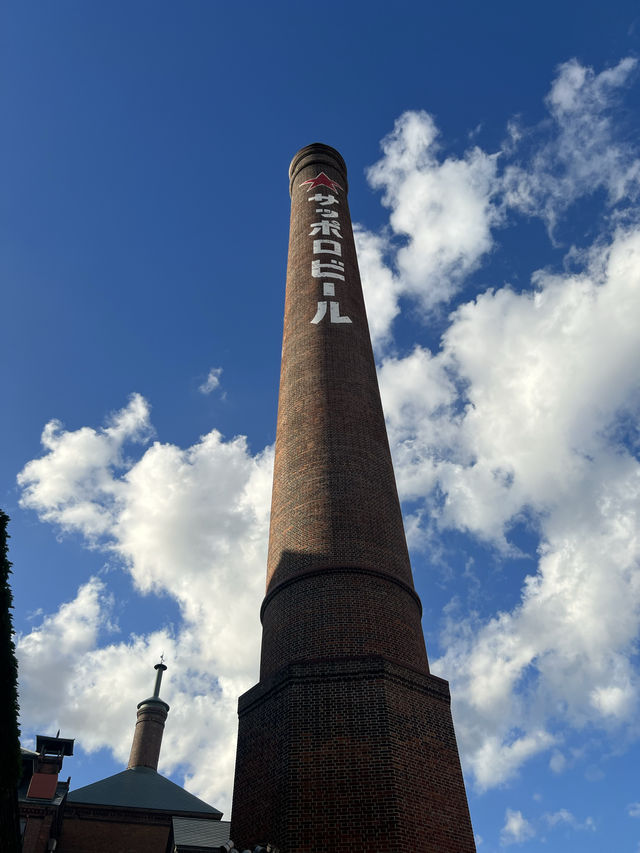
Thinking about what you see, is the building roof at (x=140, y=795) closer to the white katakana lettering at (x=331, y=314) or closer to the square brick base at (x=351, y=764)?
the square brick base at (x=351, y=764)

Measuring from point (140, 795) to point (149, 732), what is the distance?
225 inches

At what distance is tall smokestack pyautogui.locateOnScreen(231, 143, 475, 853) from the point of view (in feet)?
33.3

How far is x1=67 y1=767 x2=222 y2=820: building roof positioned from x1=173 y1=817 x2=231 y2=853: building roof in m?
11.6

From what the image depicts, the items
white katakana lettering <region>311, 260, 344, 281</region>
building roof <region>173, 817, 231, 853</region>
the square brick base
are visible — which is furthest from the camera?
white katakana lettering <region>311, 260, 344, 281</region>

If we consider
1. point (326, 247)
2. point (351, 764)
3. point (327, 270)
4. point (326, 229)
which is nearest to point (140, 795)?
point (351, 764)

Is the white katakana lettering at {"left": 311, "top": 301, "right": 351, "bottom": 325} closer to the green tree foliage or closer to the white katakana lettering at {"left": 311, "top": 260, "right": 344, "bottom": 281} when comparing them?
the white katakana lettering at {"left": 311, "top": 260, "right": 344, "bottom": 281}

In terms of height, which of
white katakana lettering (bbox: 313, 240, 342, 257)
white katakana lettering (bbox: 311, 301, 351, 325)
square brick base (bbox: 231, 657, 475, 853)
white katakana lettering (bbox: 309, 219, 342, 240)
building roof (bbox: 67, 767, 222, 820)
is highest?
white katakana lettering (bbox: 309, 219, 342, 240)

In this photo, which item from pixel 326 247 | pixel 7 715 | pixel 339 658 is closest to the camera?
pixel 7 715

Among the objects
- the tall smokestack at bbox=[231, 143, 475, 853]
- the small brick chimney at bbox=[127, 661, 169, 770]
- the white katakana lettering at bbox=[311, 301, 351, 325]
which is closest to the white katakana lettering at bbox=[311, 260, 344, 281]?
the white katakana lettering at bbox=[311, 301, 351, 325]

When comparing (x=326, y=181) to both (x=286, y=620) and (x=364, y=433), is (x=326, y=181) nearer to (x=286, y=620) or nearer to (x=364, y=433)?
(x=364, y=433)

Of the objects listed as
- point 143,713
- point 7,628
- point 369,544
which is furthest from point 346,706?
point 143,713

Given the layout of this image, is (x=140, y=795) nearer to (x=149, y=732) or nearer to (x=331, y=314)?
(x=149, y=732)

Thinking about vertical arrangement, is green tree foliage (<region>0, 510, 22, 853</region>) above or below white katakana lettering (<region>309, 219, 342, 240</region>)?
below

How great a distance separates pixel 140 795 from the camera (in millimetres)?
29250
